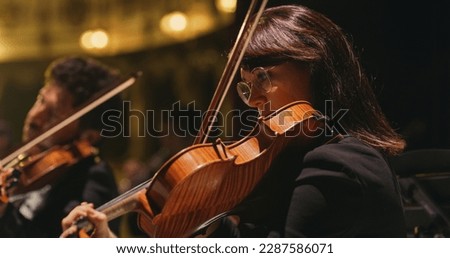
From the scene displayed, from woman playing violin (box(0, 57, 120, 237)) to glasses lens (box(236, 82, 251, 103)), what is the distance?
1.24 ft

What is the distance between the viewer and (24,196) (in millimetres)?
A: 1820

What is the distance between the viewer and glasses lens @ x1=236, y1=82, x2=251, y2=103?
1602 mm

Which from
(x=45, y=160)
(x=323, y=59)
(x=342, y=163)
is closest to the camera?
(x=342, y=163)

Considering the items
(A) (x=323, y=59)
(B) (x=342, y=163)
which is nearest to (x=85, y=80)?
(A) (x=323, y=59)

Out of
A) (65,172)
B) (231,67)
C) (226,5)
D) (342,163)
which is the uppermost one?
(226,5)

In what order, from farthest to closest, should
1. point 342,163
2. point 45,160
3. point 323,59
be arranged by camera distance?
point 45,160 < point 323,59 < point 342,163

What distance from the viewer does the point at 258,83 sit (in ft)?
5.14

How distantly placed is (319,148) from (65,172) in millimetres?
745

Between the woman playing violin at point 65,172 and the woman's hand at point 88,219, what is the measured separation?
15 cm

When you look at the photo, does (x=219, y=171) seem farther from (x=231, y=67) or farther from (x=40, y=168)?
(x=40, y=168)

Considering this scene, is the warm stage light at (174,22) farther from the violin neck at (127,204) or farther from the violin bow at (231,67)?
the violin neck at (127,204)

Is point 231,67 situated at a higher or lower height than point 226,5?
lower

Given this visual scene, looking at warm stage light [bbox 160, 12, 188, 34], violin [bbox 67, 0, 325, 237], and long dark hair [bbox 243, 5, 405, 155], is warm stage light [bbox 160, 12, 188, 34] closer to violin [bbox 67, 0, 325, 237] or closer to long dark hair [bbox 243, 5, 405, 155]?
long dark hair [bbox 243, 5, 405, 155]

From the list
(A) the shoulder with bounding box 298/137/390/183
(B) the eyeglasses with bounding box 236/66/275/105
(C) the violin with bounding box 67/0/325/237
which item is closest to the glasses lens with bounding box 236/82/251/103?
(B) the eyeglasses with bounding box 236/66/275/105
